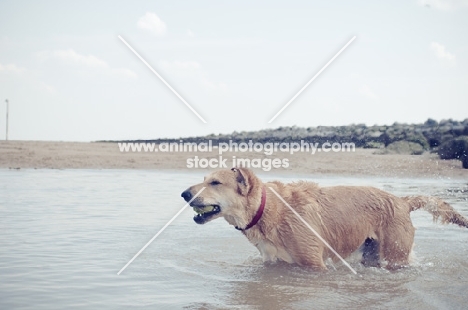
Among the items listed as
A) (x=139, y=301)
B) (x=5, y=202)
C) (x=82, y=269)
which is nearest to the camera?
(x=139, y=301)

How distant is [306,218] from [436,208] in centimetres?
202

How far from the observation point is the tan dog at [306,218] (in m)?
7.31

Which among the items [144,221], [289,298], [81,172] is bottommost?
[289,298]

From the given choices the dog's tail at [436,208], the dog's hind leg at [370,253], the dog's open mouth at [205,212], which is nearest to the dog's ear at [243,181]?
the dog's open mouth at [205,212]

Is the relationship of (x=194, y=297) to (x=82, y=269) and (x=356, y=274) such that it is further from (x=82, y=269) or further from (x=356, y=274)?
(x=356, y=274)

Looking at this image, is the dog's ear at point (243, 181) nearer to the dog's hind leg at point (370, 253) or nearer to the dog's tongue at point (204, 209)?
the dog's tongue at point (204, 209)

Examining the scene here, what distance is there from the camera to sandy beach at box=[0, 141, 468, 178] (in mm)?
20844

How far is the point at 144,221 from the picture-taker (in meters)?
11.0

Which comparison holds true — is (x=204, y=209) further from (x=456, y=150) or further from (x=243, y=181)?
(x=456, y=150)

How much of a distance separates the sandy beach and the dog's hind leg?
12.6 meters

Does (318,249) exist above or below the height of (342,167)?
below

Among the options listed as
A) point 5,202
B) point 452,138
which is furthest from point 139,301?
point 452,138

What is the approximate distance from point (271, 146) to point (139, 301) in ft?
67.2

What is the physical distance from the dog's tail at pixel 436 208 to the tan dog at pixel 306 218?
32 centimetres
